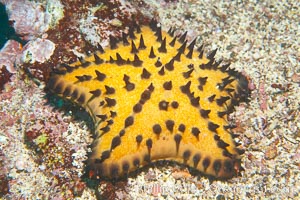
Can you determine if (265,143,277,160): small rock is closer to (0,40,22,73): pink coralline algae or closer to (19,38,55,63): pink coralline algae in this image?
(19,38,55,63): pink coralline algae

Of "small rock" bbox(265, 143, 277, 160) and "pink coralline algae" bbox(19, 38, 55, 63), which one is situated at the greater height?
"small rock" bbox(265, 143, 277, 160)

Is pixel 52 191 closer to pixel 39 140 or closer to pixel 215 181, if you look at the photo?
pixel 39 140

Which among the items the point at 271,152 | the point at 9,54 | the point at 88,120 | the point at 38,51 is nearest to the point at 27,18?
the point at 9,54

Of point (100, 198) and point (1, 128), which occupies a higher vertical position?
point (100, 198)

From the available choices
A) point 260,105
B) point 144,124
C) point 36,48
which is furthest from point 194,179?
point 36,48

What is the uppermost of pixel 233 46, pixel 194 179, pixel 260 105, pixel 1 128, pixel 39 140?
pixel 233 46

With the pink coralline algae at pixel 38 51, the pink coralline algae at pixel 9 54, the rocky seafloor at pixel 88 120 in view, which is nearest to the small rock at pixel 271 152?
the rocky seafloor at pixel 88 120

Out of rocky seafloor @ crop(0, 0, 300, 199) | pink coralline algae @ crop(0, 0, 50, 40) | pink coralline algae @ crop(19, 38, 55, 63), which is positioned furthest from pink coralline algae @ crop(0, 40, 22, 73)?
pink coralline algae @ crop(19, 38, 55, 63)

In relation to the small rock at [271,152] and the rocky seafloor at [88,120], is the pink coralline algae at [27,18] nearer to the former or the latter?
the rocky seafloor at [88,120]

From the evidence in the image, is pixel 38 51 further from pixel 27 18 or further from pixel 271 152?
pixel 271 152
